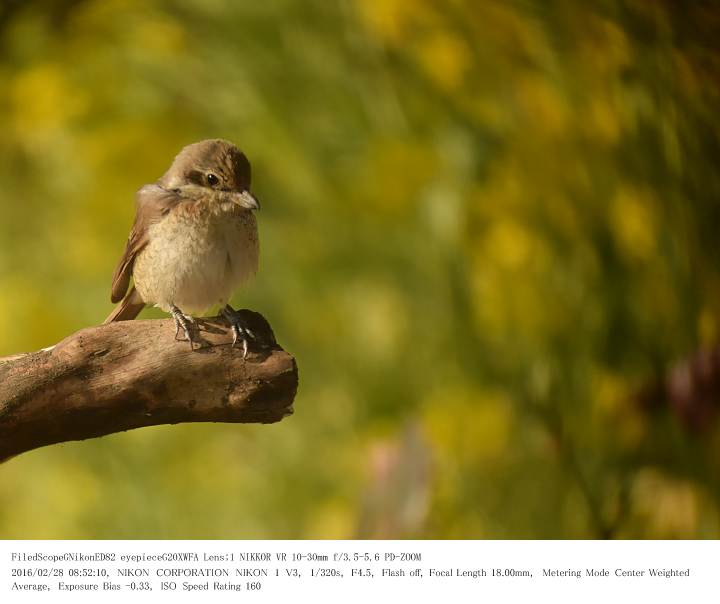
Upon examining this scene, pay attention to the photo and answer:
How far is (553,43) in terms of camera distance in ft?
5.04

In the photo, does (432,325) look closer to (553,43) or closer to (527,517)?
(527,517)

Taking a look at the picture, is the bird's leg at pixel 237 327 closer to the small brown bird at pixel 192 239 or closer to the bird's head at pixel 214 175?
the small brown bird at pixel 192 239

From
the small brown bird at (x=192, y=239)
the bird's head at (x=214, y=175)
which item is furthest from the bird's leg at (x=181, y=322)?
the bird's head at (x=214, y=175)

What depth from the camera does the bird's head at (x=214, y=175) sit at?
122cm

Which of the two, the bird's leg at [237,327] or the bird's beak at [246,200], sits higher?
the bird's beak at [246,200]

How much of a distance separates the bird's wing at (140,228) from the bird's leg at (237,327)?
15 centimetres

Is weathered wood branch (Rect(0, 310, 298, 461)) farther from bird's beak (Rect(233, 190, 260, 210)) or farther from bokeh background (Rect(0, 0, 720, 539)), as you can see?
bird's beak (Rect(233, 190, 260, 210))

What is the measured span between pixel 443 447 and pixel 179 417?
1.35 ft

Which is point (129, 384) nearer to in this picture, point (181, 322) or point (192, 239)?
point (181, 322)

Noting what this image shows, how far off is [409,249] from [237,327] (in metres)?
0.31

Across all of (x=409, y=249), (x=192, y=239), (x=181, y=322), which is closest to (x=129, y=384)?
(x=181, y=322)

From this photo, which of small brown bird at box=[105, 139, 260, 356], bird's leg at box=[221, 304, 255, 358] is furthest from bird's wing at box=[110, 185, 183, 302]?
bird's leg at box=[221, 304, 255, 358]

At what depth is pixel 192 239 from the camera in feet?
3.97
